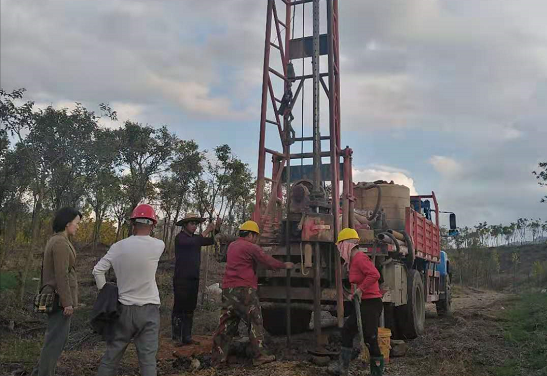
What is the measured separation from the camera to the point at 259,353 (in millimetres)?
5957

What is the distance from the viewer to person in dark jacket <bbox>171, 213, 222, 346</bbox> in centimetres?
710

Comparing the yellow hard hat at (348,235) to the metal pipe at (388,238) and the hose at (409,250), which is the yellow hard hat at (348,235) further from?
the hose at (409,250)

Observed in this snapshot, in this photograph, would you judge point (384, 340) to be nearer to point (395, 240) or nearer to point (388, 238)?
point (388, 238)

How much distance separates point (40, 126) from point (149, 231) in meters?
10.7

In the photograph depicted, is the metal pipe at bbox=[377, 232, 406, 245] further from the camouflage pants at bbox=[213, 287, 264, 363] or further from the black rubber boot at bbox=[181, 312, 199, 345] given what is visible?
the black rubber boot at bbox=[181, 312, 199, 345]

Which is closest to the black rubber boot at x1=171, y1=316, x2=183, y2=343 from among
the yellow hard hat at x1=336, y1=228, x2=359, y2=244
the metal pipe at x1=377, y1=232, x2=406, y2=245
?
the yellow hard hat at x1=336, y1=228, x2=359, y2=244

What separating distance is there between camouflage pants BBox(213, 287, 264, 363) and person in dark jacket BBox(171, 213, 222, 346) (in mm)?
1073

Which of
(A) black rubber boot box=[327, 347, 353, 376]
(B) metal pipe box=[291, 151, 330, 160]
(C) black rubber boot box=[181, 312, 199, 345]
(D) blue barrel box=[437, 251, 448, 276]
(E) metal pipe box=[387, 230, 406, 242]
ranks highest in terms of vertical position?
(B) metal pipe box=[291, 151, 330, 160]

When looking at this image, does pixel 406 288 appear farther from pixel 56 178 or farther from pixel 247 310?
pixel 56 178

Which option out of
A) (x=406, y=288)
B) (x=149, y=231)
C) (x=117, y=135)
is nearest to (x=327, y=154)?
(x=406, y=288)

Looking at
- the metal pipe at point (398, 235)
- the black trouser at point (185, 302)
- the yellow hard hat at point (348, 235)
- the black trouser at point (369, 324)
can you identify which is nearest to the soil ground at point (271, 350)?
the black trouser at point (185, 302)

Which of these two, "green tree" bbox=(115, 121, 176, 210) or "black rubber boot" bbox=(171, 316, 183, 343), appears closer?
"black rubber boot" bbox=(171, 316, 183, 343)

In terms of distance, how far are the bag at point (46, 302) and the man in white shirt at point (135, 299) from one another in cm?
69

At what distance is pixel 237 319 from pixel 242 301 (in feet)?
0.84
